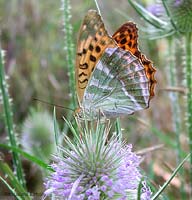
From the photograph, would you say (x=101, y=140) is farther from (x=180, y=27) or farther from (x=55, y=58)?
(x=55, y=58)

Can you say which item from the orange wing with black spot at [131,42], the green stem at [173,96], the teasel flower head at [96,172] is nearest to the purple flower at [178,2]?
the green stem at [173,96]

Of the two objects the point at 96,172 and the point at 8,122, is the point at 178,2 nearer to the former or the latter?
the point at 8,122

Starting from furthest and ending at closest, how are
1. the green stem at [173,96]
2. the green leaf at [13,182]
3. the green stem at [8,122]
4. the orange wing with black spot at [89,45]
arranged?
the green stem at [173,96] < the green stem at [8,122] < the orange wing with black spot at [89,45] < the green leaf at [13,182]

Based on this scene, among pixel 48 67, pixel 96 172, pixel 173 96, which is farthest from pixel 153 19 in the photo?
pixel 48 67

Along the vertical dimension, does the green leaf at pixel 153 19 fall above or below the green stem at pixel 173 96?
above

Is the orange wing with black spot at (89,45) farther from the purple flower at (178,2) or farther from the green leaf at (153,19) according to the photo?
the purple flower at (178,2)

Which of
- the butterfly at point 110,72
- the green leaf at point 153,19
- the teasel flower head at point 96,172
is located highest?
the green leaf at point 153,19
